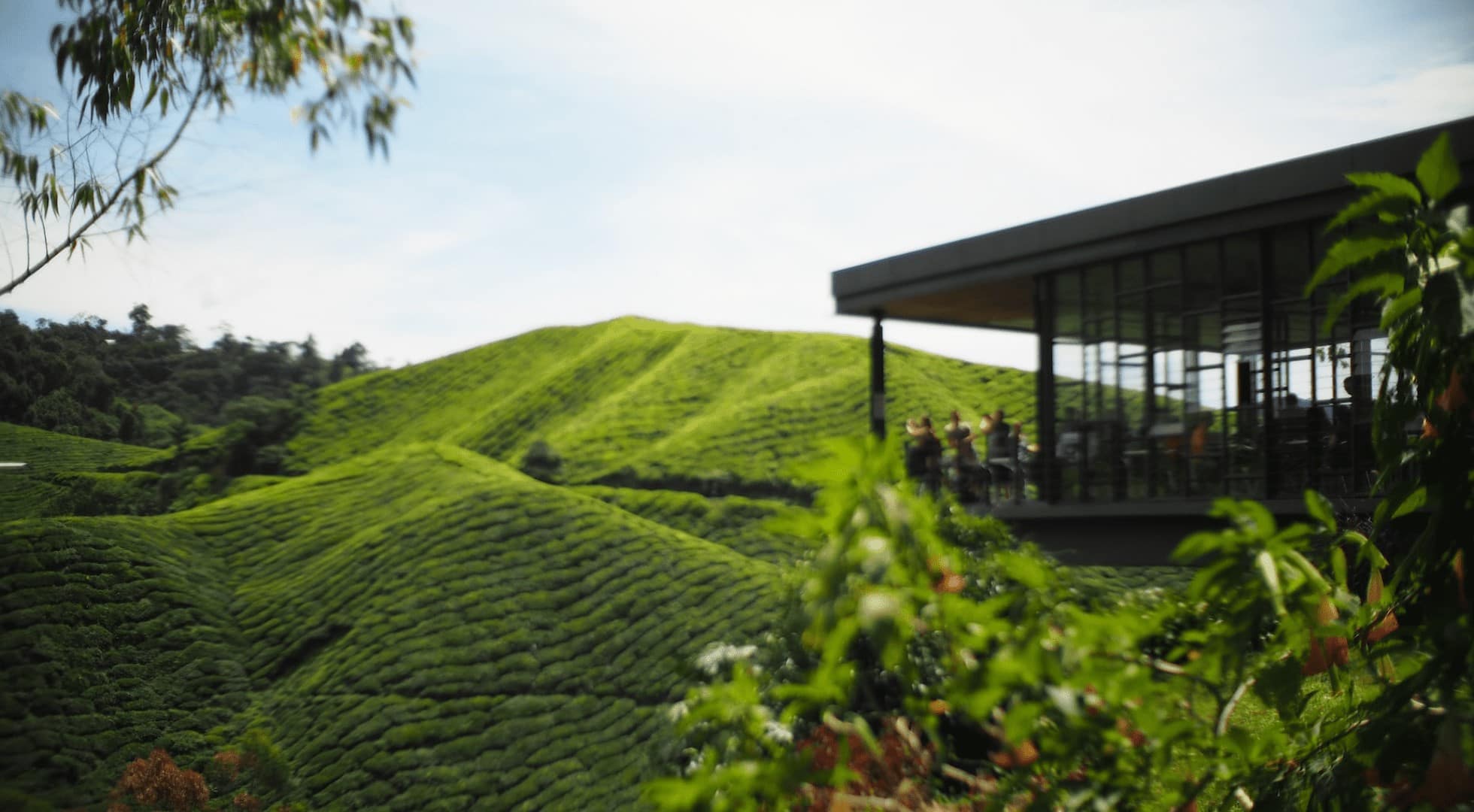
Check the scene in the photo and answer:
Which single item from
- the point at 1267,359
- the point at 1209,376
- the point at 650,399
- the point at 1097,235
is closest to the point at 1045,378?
the point at 1097,235

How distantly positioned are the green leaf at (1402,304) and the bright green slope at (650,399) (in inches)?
1087

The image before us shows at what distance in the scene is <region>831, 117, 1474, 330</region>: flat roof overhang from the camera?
8.84m

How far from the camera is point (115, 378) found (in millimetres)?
13328

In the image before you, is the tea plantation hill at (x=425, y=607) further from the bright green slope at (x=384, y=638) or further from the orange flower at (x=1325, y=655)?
the orange flower at (x=1325, y=655)

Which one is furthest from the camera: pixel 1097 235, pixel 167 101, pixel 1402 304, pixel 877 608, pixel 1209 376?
pixel 1097 235

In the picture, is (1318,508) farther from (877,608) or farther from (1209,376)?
(1209,376)

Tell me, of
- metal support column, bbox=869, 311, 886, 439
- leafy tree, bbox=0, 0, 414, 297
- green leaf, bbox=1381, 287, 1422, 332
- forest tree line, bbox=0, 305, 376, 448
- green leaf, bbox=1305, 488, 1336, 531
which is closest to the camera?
green leaf, bbox=1305, 488, 1336, 531

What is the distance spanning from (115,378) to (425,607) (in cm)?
1106

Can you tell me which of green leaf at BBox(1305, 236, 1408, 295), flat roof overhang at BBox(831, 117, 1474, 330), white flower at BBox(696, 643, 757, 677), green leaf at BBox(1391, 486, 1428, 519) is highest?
flat roof overhang at BBox(831, 117, 1474, 330)

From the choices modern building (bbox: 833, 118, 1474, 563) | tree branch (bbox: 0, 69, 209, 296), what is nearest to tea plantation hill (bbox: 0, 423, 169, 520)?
tree branch (bbox: 0, 69, 209, 296)

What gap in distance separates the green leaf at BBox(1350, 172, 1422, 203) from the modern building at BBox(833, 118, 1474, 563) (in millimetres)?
7254

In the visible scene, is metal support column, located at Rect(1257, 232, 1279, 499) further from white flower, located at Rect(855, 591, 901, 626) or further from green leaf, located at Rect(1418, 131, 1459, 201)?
white flower, located at Rect(855, 591, 901, 626)

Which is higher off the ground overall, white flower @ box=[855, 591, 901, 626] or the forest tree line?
the forest tree line

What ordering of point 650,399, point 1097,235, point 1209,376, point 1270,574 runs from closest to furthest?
point 1270,574
point 1209,376
point 1097,235
point 650,399
